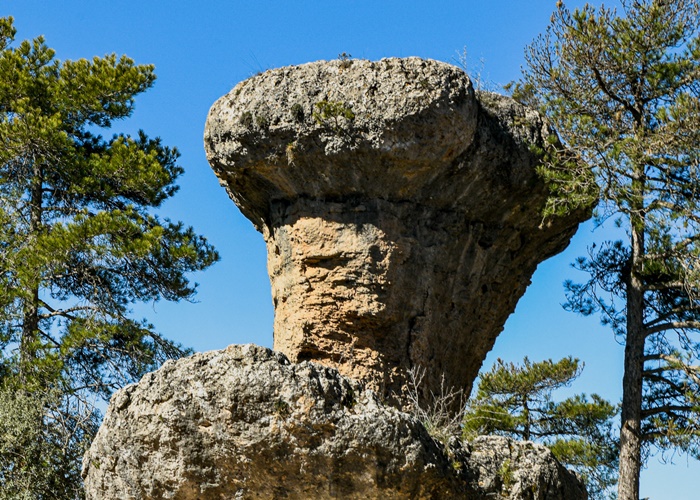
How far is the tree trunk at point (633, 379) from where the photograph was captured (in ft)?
53.3

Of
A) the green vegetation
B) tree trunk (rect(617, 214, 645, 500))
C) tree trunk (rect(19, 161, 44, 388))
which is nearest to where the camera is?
the green vegetation

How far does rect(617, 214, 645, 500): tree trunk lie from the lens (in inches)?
640

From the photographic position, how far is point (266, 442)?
36.5ft

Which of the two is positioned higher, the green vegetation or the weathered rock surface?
the green vegetation

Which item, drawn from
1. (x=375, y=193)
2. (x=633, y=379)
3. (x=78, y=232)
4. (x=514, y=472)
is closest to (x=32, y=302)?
(x=78, y=232)

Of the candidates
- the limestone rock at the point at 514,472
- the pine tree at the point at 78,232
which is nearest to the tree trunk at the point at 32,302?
the pine tree at the point at 78,232

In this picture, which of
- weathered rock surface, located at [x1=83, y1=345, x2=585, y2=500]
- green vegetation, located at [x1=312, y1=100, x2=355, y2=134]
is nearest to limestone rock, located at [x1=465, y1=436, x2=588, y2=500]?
weathered rock surface, located at [x1=83, y1=345, x2=585, y2=500]

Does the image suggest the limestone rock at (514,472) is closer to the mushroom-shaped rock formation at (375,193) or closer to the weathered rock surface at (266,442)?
the weathered rock surface at (266,442)

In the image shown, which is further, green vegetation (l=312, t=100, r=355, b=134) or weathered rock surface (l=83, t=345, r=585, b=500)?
green vegetation (l=312, t=100, r=355, b=134)

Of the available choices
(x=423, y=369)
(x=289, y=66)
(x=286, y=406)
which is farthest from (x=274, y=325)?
(x=286, y=406)

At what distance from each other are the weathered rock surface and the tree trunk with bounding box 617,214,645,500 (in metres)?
4.80

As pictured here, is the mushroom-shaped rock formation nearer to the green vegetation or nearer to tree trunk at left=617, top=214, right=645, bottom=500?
the green vegetation

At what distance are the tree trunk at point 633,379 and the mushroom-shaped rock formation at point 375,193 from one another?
8.24 ft

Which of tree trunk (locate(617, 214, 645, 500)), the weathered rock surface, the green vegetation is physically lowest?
the weathered rock surface
